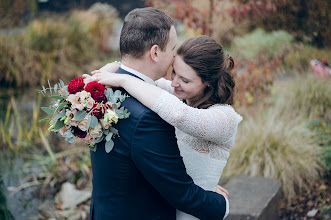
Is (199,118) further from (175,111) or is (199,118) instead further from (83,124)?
(83,124)

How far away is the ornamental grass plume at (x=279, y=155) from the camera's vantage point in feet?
14.4

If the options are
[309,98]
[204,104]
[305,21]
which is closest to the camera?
[204,104]

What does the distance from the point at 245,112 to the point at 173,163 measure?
13.7ft

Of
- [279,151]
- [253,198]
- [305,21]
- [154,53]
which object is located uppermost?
[154,53]

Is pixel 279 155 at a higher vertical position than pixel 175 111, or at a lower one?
lower

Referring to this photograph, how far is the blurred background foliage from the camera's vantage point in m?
4.60

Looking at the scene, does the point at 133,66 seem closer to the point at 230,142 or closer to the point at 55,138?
the point at 230,142

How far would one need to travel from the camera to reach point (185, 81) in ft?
6.91

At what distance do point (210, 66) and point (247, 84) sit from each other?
3.77 m

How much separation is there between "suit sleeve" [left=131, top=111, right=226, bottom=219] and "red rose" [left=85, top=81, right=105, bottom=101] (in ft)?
0.80

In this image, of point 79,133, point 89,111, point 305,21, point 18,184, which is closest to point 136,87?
point 89,111

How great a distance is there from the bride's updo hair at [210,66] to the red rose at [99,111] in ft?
2.10

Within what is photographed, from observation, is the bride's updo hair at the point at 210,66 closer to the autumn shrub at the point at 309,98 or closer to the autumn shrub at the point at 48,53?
the autumn shrub at the point at 309,98

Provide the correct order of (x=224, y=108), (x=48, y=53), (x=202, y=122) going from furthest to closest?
(x=48, y=53) < (x=224, y=108) < (x=202, y=122)
